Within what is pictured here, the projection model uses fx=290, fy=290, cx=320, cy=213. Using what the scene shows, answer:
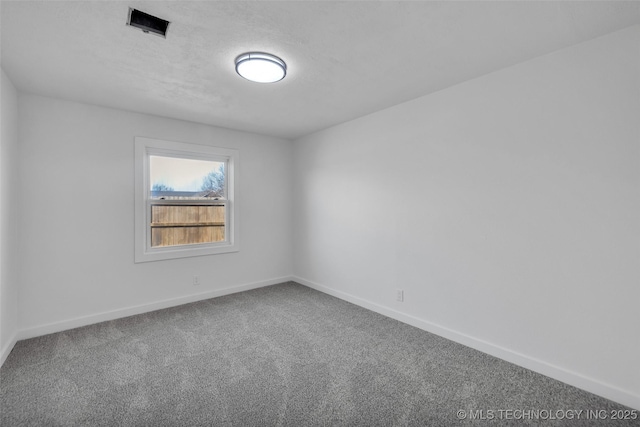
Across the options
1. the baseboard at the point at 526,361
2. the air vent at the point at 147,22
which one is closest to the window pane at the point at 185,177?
the air vent at the point at 147,22

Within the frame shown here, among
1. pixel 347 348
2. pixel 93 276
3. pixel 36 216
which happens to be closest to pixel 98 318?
pixel 93 276

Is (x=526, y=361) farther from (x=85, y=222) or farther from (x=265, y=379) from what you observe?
(x=85, y=222)

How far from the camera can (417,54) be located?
2217 mm

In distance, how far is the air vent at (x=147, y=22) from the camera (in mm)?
1766

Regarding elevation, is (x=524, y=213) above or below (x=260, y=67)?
below

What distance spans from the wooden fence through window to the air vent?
2400 millimetres

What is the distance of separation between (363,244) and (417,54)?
2.21 m

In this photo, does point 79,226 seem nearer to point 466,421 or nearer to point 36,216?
point 36,216

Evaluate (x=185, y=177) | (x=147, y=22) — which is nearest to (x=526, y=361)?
(x=147, y=22)

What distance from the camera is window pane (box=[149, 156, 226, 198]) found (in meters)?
3.78

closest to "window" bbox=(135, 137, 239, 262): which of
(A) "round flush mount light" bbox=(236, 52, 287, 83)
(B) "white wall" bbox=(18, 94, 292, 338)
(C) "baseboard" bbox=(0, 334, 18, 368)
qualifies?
(B) "white wall" bbox=(18, 94, 292, 338)

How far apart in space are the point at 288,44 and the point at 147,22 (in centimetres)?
89

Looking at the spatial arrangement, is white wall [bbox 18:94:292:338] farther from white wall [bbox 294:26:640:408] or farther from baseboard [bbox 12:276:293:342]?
white wall [bbox 294:26:640:408]

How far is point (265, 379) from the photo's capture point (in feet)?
7.12
